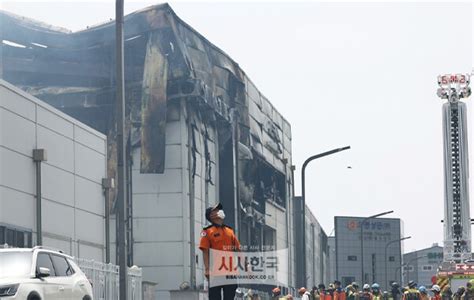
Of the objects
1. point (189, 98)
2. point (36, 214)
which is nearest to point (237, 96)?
point (189, 98)

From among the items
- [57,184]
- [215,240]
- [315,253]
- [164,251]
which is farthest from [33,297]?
[315,253]

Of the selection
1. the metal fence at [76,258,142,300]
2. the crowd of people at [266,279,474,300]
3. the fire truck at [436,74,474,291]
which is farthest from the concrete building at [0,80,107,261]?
the fire truck at [436,74,474,291]

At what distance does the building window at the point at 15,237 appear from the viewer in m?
33.6

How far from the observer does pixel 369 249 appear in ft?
357

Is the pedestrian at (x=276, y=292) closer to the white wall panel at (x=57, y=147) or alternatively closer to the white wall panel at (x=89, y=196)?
the white wall panel at (x=57, y=147)

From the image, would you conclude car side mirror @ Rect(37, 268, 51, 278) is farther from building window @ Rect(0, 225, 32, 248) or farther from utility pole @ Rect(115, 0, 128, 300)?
building window @ Rect(0, 225, 32, 248)

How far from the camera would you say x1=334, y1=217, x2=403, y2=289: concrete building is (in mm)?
104562

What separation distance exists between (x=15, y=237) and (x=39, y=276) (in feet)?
53.3

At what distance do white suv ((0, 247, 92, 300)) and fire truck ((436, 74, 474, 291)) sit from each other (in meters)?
26.3

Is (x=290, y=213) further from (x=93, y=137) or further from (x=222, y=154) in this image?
(x=93, y=137)

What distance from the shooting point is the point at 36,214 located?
35719mm

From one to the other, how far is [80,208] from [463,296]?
13.0m

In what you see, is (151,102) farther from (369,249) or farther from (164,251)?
(369,249)

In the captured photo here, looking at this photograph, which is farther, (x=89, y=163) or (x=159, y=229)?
(x=159, y=229)
